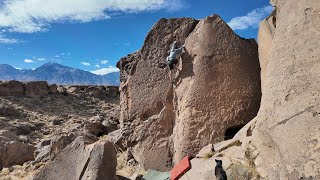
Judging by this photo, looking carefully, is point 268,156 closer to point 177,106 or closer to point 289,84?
point 289,84

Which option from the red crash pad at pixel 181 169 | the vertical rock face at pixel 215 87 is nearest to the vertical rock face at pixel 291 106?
the red crash pad at pixel 181 169

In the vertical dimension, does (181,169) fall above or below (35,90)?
below

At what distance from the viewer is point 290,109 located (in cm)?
650

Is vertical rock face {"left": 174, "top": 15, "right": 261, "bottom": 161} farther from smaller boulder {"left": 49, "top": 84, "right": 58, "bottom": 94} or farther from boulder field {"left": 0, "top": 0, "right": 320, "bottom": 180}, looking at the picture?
smaller boulder {"left": 49, "top": 84, "right": 58, "bottom": 94}

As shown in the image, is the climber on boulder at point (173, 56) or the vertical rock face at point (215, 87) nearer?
the vertical rock face at point (215, 87)

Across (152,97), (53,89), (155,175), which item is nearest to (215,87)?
(152,97)

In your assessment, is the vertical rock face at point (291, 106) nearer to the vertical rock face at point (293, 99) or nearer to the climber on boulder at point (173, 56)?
the vertical rock face at point (293, 99)

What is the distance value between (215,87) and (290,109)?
3.31 metres

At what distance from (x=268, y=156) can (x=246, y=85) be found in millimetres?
3105

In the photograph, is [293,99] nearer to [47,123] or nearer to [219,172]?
[219,172]

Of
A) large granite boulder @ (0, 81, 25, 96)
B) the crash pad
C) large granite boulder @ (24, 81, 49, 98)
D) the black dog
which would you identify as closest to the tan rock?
the crash pad

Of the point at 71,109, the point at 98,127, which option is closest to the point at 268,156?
the point at 98,127

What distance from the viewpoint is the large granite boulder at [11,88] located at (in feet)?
128

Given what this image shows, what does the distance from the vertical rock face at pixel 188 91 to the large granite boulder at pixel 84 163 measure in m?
2.12
